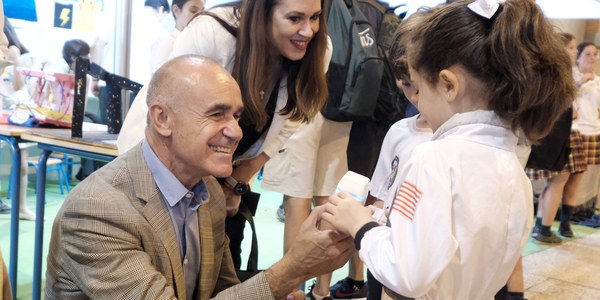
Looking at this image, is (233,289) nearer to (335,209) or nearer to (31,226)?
(335,209)

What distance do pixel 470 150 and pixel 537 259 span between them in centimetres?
404

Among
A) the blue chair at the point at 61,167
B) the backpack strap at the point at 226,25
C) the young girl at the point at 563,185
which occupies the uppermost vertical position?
the backpack strap at the point at 226,25

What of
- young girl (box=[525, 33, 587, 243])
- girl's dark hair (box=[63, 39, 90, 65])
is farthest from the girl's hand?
girl's dark hair (box=[63, 39, 90, 65])

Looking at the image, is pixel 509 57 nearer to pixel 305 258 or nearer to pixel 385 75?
pixel 305 258

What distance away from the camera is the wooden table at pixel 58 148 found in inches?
110

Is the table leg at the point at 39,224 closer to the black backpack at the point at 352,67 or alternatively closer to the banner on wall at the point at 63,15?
the black backpack at the point at 352,67

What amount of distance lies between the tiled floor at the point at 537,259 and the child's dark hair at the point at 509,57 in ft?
9.03

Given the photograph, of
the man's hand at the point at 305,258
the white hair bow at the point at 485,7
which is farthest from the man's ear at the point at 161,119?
the white hair bow at the point at 485,7

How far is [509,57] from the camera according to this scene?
4.50ft

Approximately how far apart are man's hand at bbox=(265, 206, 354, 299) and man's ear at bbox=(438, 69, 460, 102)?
416 mm

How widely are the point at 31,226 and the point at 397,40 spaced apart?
3440 mm

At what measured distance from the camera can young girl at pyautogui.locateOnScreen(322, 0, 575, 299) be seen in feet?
4.30

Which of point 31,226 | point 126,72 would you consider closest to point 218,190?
point 31,226

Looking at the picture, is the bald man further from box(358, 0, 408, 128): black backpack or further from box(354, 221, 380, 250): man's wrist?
box(358, 0, 408, 128): black backpack
